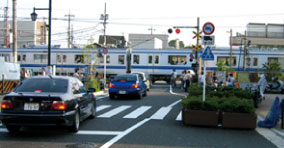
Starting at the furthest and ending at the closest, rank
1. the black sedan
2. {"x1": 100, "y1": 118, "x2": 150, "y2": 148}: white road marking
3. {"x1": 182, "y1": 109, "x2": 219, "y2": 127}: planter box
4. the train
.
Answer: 1. the train
2. {"x1": 182, "y1": 109, "x2": 219, "y2": 127}: planter box
3. the black sedan
4. {"x1": 100, "y1": 118, "x2": 150, "y2": 148}: white road marking

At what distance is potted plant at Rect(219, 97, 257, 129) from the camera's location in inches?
371

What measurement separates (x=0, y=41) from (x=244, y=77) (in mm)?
68488

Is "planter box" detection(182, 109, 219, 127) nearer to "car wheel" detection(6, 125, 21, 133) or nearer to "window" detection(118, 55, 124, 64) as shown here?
"car wheel" detection(6, 125, 21, 133)

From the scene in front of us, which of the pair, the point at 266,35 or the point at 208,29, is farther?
the point at 266,35

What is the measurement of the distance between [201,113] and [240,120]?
1.13 meters

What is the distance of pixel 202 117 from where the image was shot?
9.81 meters

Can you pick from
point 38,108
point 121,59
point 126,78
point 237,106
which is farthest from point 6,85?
point 121,59

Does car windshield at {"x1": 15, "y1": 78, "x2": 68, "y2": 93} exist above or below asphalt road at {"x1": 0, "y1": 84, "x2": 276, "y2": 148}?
above

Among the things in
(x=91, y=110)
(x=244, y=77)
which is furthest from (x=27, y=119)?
(x=244, y=77)

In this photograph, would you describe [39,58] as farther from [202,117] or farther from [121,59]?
[202,117]

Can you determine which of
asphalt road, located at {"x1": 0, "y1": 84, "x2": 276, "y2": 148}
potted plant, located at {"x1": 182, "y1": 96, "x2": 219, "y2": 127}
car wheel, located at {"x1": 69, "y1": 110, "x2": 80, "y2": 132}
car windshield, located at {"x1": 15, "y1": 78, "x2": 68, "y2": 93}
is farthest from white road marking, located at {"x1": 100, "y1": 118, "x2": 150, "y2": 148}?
car windshield, located at {"x1": 15, "y1": 78, "x2": 68, "y2": 93}

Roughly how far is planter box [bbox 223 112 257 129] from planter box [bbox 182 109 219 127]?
320 millimetres

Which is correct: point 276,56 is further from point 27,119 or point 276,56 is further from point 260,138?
point 27,119

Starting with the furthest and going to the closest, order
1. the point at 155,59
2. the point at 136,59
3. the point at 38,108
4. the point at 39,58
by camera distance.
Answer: the point at 39,58, the point at 136,59, the point at 155,59, the point at 38,108
